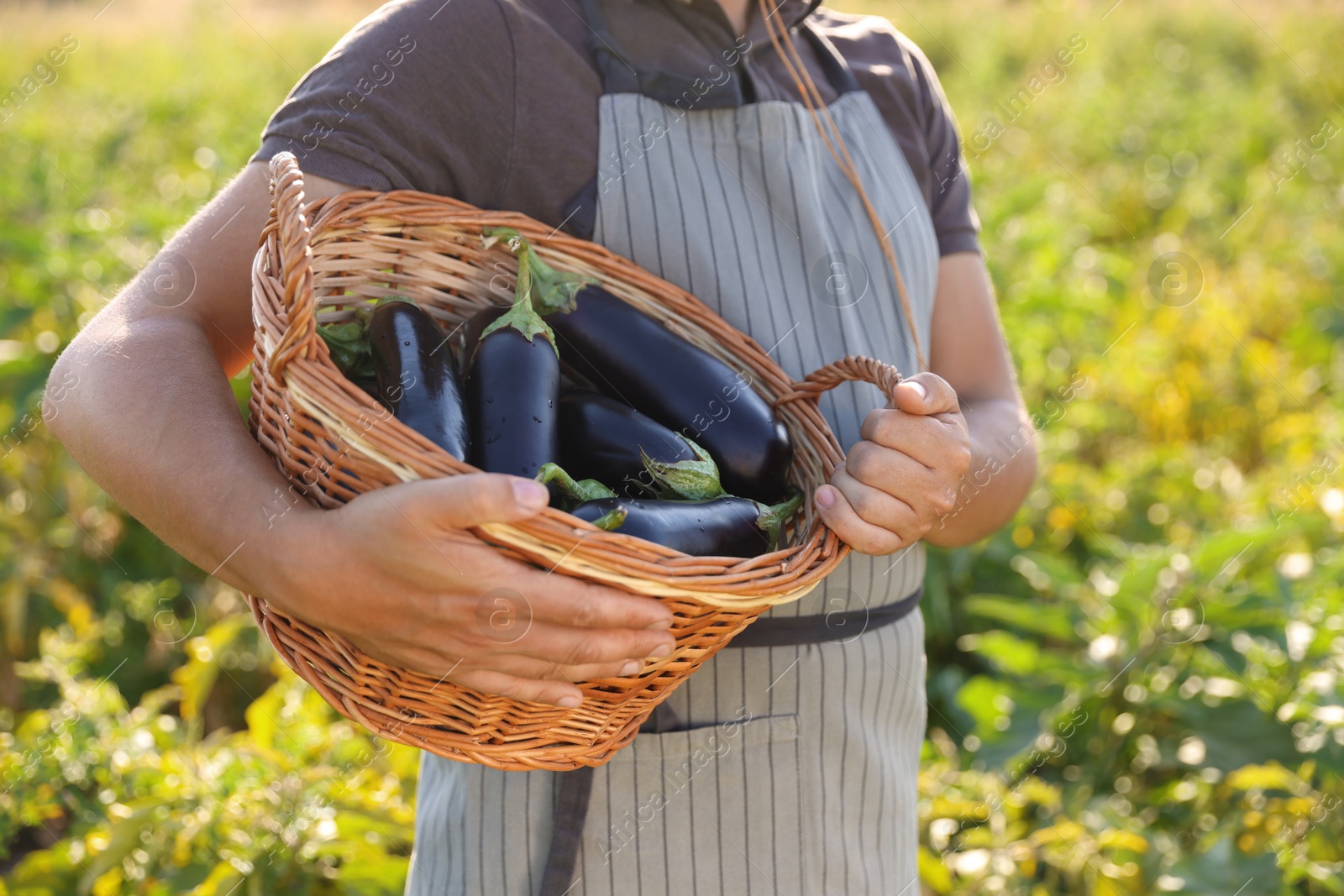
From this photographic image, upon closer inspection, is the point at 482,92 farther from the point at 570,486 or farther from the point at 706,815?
the point at 706,815

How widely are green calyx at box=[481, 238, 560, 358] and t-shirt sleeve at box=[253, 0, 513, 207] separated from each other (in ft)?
0.43

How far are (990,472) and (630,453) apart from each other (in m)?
0.54

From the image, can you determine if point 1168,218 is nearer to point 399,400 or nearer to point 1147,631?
point 1147,631

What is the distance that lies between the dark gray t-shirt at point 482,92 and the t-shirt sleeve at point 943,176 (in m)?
0.31

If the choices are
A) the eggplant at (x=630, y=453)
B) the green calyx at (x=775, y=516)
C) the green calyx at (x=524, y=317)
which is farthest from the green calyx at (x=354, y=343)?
the green calyx at (x=775, y=516)

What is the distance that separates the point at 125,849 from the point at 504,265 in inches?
48.9

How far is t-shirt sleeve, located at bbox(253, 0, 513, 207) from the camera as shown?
3.54 feet

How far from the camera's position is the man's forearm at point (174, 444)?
0.89 metres

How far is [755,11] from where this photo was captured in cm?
139

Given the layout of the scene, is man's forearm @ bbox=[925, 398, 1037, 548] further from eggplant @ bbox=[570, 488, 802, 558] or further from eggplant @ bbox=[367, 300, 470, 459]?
eggplant @ bbox=[367, 300, 470, 459]

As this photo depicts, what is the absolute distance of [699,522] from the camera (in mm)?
1047

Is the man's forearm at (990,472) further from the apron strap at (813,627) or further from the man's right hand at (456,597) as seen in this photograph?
the man's right hand at (456,597)

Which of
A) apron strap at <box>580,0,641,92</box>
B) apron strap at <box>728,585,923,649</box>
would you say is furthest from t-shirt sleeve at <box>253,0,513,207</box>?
apron strap at <box>728,585,923,649</box>

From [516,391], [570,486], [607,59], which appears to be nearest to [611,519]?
[570,486]
